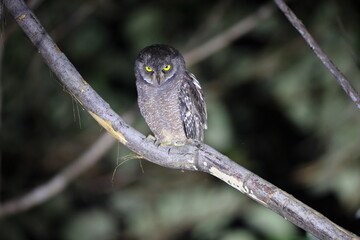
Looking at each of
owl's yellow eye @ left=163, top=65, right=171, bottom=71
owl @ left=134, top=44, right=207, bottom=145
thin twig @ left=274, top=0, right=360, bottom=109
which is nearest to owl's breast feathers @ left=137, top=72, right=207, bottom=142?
owl @ left=134, top=44, right=207, bottom=145

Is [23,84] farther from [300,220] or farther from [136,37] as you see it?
[300,220]

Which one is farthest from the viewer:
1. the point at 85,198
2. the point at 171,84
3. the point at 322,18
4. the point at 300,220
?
the point at 85,198

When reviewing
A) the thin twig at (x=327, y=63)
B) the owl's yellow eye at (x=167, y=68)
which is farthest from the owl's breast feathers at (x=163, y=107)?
the thin twig at (x=327, y=63)

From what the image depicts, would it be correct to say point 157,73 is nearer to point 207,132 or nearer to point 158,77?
point 158,77

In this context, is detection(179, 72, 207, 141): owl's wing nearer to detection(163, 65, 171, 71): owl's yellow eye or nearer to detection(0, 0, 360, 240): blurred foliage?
detection(163, 65, 171, 71): owl's yellow eye

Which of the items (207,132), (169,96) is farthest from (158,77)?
(207,132)

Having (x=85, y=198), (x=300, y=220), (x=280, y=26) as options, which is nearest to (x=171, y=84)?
(x=300, y=220)

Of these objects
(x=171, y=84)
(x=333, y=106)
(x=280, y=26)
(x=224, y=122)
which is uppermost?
(x=280, y=26)

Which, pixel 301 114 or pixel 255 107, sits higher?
pixel 255 107
